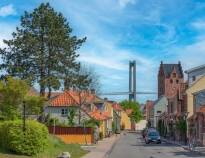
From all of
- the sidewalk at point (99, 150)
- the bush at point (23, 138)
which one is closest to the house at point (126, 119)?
the sidewalk at point (99, 150)

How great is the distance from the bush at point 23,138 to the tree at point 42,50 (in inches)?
1136

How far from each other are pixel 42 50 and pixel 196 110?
71.6 ft

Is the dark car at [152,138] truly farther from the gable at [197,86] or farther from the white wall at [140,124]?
the white wall at [140,124]

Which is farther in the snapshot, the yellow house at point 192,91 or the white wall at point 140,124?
the white wall at point 140,124

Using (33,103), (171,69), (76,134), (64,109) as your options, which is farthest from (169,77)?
(33,103)

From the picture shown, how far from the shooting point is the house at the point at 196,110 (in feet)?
217

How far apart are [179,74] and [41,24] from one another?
120 m

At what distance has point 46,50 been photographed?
208 ft

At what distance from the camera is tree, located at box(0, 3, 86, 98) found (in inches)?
2457

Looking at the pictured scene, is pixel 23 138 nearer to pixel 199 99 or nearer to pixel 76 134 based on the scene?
pixel 76 134

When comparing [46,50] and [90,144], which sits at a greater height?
[46,50]

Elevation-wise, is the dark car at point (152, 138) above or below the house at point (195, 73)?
below

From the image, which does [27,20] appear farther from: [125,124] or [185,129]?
[125,124]

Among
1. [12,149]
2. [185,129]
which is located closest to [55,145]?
[12,149]
